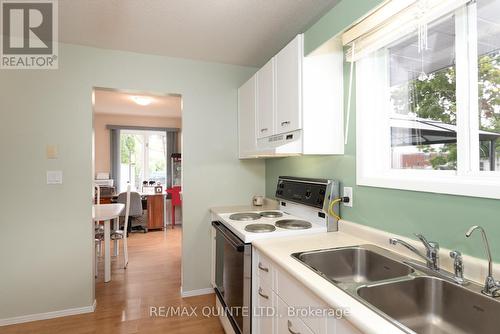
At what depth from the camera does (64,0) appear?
1646mm

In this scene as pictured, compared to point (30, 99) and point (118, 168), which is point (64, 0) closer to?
point (30, 99)

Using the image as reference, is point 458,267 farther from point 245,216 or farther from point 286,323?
point 245,216

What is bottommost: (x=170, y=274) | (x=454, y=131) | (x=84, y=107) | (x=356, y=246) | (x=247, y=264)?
(x=170, y=274)

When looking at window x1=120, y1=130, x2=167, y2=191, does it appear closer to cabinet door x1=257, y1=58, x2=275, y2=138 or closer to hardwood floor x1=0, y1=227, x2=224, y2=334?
hardwood floor x1=0, y1=227, x2=224, y2=334

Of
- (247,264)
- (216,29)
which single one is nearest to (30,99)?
(216,29)

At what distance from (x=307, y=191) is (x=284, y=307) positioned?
91cm

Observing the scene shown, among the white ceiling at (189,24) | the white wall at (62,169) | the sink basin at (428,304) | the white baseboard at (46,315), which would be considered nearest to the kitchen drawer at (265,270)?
the sink basin at (428,304)

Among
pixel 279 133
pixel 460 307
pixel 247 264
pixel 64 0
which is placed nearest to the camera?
pixel 460 307

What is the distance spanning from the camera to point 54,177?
2186 millimetres

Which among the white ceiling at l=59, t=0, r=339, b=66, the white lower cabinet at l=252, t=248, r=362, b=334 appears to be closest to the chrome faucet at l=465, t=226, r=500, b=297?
the white lower cabinet at l=252, t=248, r=362, b=334

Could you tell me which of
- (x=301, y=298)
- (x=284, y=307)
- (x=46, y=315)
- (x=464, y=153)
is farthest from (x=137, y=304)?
(x=464, y=153)

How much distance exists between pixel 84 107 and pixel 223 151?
130 centimetres

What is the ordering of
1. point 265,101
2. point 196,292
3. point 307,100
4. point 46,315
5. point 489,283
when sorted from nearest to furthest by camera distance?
point 489,283, point 307,100, point 265,101, point 46,315, point 196,292

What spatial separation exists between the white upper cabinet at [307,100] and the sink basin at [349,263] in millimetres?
619
